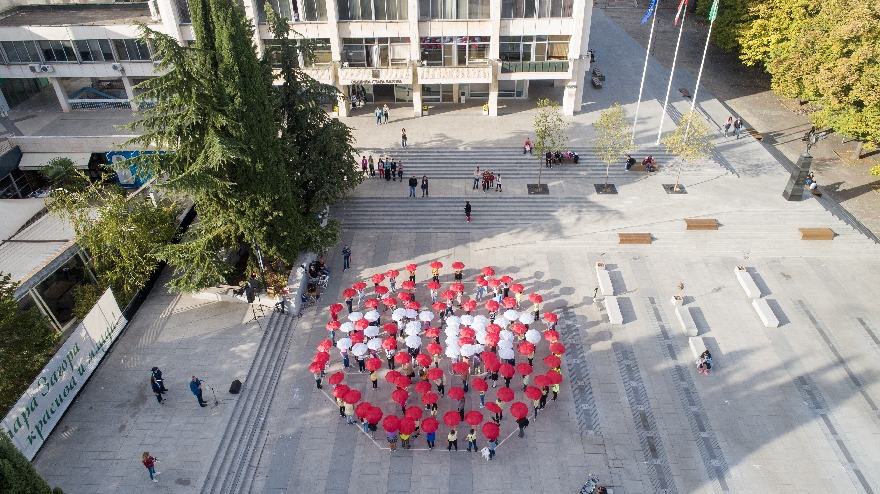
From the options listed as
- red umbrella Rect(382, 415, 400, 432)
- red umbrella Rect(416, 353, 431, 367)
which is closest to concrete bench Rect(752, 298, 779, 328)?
red umbrella Rect(416, 353, 431, 367)

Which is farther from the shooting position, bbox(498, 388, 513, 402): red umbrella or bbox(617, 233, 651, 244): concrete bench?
bbox(617, 233, 651, 244): concrete bench

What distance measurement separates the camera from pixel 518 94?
52.4 m

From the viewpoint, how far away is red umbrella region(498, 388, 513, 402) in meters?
23.4

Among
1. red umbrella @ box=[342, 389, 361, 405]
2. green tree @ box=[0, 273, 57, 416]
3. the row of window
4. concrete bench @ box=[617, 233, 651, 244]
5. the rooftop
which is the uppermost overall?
the rooftop

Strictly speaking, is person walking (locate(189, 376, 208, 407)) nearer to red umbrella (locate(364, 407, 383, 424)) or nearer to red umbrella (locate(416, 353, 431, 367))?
red umbrella (locate(364, 407, 383, 424))

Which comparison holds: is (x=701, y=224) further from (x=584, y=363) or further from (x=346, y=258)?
(x=346, y=258)

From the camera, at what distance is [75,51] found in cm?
4884

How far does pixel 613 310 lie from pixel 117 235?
24357 millimetres

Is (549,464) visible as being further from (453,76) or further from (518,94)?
(518,94)

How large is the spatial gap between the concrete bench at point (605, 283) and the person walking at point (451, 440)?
475 inches

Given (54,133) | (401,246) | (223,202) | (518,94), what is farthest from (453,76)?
(54,133)

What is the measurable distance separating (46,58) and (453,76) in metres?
34.1

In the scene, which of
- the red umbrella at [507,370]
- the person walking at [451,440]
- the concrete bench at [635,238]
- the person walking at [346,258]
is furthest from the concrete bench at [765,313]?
the person walking at [346,258]

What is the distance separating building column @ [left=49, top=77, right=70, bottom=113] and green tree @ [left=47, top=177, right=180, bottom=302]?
27.3 meters
